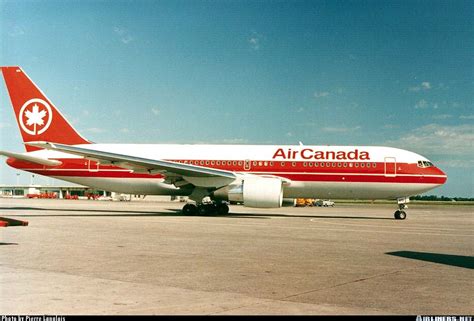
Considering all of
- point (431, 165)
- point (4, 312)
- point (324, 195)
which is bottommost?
point (4, 312)

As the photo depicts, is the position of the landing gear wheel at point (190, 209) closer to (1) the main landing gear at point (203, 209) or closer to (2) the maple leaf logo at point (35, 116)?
(1) the main landing gear at point (203, 209)

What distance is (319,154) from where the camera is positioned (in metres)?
23.8

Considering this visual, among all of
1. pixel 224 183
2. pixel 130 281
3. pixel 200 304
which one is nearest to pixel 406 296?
pixel 200 304

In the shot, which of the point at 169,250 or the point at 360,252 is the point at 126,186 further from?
the point at 360,252

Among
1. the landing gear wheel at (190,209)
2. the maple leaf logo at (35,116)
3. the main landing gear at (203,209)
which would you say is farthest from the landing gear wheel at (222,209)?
the maple leaf logo at (35,116)

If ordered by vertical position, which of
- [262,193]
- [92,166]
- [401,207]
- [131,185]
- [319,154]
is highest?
[319,154]

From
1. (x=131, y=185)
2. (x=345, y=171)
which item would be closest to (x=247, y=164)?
(x=345, y=171)

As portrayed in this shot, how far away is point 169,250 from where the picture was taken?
10297mm

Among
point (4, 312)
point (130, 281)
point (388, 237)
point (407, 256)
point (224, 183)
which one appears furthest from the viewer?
point (224, 183)

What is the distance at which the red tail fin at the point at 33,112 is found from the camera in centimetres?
2511

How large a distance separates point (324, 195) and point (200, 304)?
62.1ft

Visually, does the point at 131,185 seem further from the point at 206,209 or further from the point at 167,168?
the point at 206,209

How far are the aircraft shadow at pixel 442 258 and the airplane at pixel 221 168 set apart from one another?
10.9 meters

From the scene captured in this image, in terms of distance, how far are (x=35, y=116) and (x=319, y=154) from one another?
15.5m
